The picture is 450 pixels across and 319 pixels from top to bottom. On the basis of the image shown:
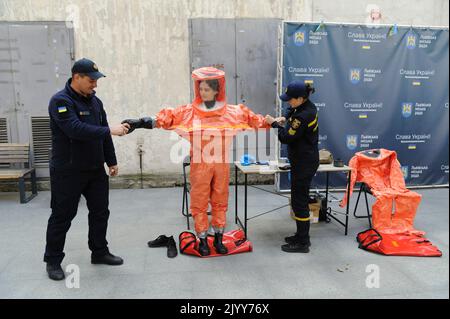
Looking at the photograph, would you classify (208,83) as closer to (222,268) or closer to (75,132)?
(75,132)

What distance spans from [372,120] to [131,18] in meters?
3.39

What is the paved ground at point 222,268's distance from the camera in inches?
99.2

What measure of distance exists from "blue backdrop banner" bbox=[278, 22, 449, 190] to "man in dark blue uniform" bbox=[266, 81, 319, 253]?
1759 millimetres

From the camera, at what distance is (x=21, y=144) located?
4.87 m

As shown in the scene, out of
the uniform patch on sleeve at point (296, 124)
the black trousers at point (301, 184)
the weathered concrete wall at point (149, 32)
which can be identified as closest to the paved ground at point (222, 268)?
the black trousers at point (301, 184)

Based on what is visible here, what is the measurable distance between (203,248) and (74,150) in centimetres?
125

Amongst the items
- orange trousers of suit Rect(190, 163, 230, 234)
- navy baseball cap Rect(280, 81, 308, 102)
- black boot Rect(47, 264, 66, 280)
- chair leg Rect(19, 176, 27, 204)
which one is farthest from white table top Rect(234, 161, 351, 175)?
chair leg Rect(19, 176, 27, 204)

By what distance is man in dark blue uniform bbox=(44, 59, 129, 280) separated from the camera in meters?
2.46

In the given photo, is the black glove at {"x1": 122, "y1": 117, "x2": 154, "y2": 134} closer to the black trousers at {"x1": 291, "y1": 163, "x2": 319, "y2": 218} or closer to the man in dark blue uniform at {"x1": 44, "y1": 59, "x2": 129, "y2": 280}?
the man in dark blue uniform at {"x1": 44, "y1": 59, "x2": 129, "y2": 280}

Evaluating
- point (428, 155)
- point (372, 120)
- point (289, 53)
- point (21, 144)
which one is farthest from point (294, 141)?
point (21, 144)

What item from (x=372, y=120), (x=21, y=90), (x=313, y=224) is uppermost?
(x=21, y=90)

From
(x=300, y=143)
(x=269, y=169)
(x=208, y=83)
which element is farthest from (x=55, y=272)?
(x=300, y=143)

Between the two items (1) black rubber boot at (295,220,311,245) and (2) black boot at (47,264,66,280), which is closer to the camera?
(2) black boot at (47,264,66,280)
